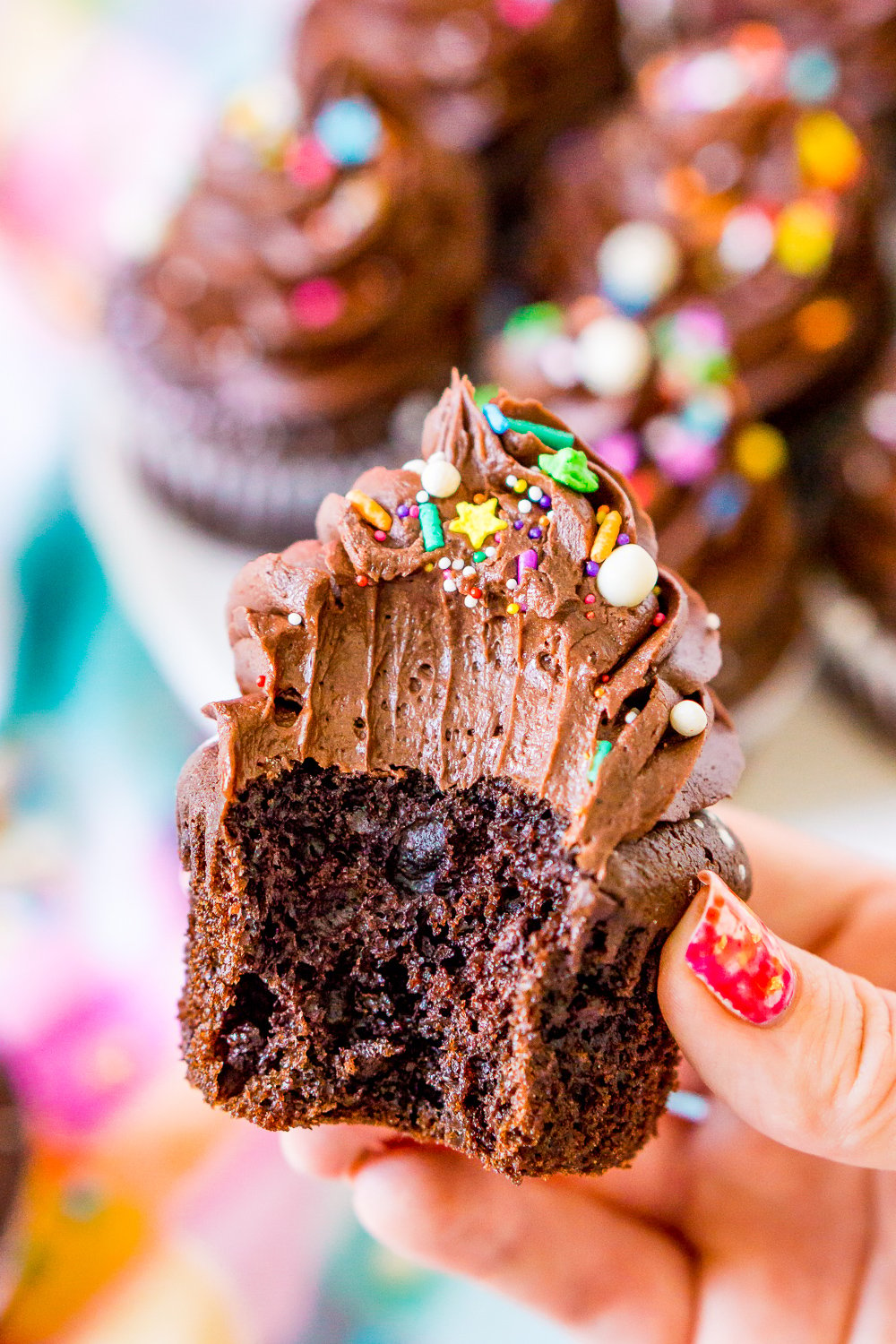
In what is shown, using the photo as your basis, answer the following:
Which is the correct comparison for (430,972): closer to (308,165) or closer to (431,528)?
(431,528)

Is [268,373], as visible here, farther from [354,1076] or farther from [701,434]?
[354,1076]

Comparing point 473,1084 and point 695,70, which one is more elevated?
point 695,70

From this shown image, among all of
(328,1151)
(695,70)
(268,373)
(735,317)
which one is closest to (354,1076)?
(328,1151)

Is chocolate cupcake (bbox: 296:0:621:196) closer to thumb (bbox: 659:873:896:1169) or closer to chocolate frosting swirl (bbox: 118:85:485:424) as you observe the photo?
chocolate frosting swirl (bbox: 118:85:485:424)

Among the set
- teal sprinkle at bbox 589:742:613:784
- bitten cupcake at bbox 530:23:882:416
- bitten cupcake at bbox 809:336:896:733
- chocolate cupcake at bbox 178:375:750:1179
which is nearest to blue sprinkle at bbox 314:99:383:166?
bitten cupcake at bbox 530:23:882:416

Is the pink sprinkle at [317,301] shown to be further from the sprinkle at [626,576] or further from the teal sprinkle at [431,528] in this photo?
the sprinkle at [626,576]

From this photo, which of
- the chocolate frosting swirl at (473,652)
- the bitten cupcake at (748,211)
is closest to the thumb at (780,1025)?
the chocolate frosting swirl at (473,652)

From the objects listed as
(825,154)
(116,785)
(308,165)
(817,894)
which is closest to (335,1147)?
(817,894)
